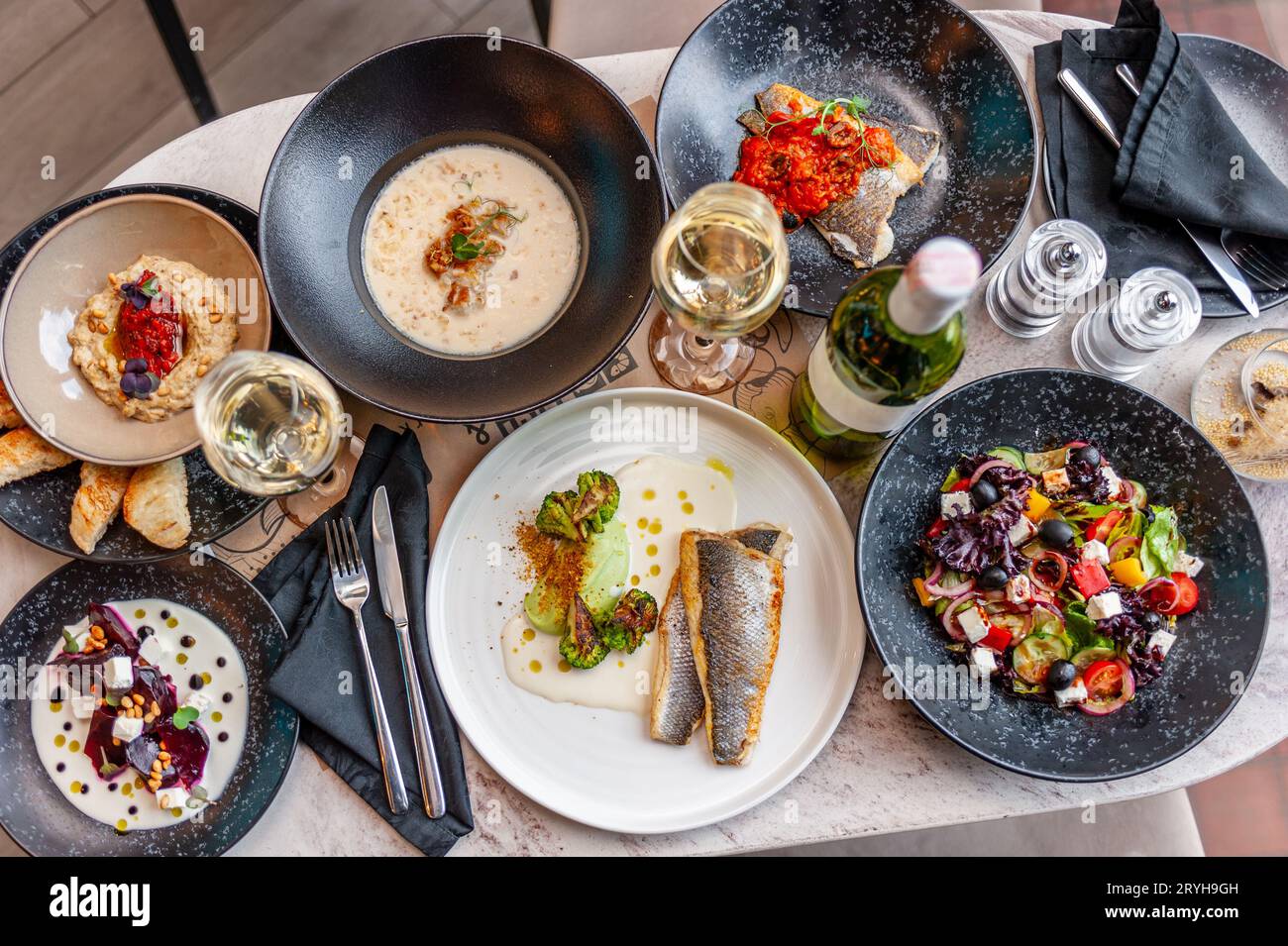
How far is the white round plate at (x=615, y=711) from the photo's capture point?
1.62 meters

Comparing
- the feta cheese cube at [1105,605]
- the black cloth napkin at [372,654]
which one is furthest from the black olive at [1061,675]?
the black cloth napkin at [372,654]

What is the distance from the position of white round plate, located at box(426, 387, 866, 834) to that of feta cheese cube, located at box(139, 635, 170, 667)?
50 cm

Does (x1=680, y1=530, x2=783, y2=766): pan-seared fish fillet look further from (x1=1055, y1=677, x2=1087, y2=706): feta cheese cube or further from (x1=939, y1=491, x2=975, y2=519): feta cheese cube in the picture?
(x1=1055, y1=677, x2=1087, y2=706): feta cheese cube

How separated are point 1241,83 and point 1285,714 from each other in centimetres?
124

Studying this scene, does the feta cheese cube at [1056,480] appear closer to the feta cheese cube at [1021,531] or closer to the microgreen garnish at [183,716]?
the feta cheese cube at [1021,531]

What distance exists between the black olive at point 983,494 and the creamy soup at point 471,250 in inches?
32.4

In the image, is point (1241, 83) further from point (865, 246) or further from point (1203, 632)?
point (1203, 632)

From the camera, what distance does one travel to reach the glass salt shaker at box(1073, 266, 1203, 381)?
1.65 m

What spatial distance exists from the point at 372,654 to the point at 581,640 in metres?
0.40

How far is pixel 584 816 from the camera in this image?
62.6 inches

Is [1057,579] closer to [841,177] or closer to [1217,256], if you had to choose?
[1217,256]

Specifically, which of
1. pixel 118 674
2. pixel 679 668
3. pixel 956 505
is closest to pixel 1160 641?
pixel 956 505

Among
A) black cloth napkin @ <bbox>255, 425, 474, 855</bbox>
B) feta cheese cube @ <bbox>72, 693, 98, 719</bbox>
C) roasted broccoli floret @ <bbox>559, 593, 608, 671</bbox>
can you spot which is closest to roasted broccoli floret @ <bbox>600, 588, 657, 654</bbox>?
roasted broccoli floret @ <bbox>559, 593, 608, 671</bbox>

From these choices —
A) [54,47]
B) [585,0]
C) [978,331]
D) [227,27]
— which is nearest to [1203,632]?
[978,331]
